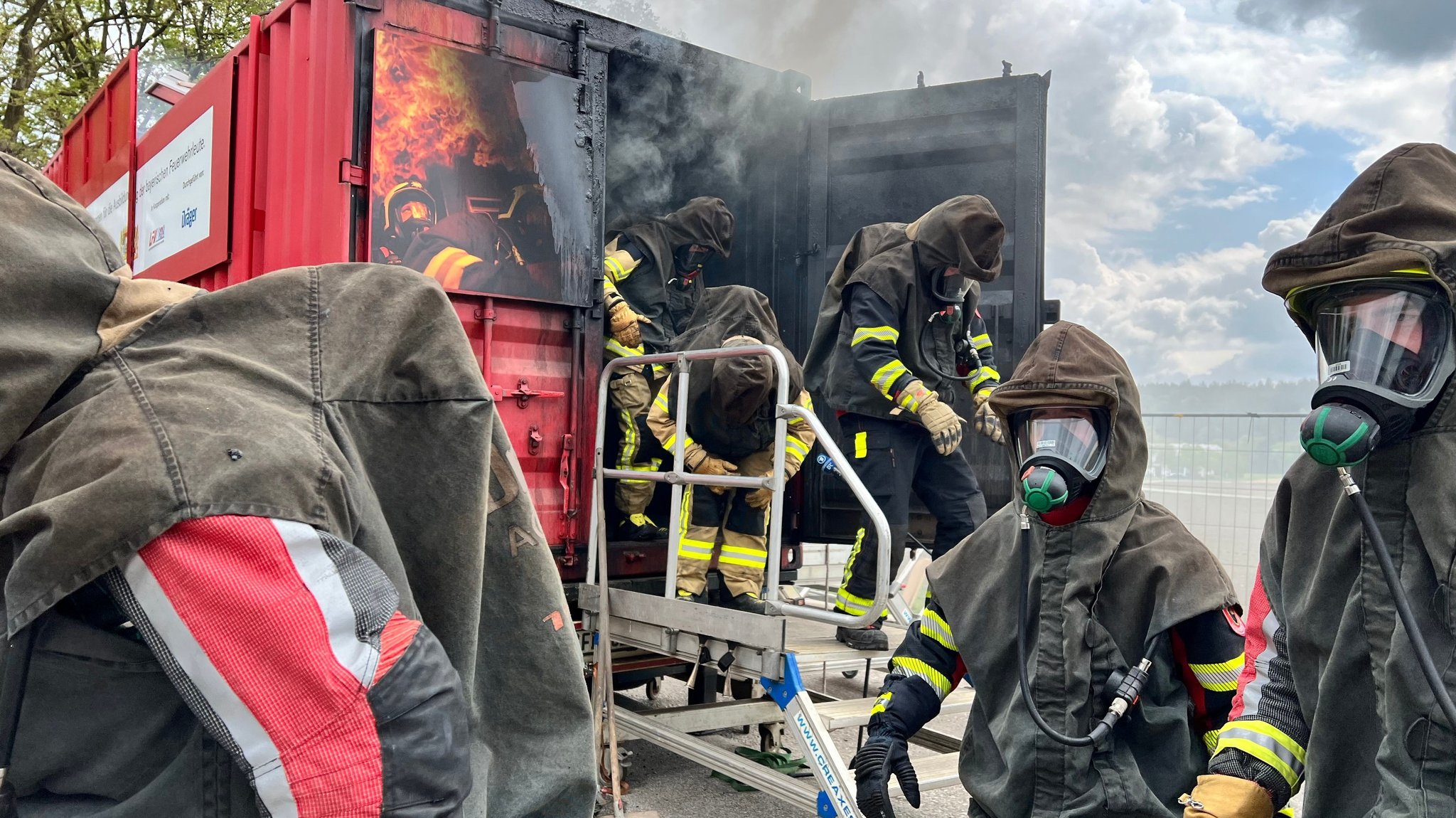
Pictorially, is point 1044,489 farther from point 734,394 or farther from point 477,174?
point 477,174

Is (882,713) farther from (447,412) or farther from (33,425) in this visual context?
(33,425)

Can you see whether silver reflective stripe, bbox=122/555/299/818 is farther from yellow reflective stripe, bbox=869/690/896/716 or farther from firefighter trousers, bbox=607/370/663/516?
firefighter trousers, bbox=607/370/663/516

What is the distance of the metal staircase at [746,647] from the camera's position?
357 cm

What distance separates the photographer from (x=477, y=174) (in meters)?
4.14

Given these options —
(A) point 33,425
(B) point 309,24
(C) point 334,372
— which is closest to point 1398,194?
(C) point 334,372

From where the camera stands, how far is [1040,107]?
16.8ft

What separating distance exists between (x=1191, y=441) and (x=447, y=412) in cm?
844

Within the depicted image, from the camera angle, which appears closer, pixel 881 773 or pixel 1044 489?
pixel 1044 489

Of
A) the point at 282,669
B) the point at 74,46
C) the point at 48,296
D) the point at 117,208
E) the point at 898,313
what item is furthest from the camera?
the point at 74,46

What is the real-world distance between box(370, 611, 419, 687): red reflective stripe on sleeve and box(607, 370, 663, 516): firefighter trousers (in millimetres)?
3628

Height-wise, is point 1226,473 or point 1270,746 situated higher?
point 1226,473

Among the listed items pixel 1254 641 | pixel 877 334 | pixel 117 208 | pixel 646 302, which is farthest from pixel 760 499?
pixel 117 208

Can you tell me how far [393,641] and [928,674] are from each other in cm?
202

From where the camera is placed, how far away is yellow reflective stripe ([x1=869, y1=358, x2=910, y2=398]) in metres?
4.75
